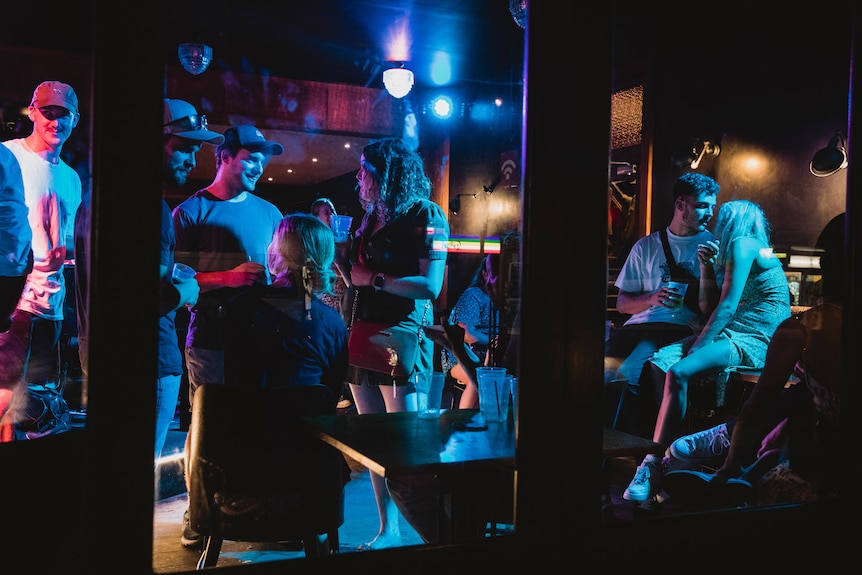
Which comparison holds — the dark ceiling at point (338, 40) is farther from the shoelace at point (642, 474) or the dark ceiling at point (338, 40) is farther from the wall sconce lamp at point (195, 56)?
the shoelace at point (642, 474)

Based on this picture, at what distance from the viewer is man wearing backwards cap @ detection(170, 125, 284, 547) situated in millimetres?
3109

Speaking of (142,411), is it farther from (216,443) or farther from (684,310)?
(684,310)

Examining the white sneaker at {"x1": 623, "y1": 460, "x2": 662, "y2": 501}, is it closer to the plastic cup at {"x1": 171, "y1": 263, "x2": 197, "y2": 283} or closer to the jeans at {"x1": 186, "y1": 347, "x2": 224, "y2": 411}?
the jeans at {"x1": 186, "y1": 347, "x2": 224, "y2": 411}

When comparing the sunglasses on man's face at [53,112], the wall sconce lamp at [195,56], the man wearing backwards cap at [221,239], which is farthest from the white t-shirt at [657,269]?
the sunglasses on man's face at [53,112]

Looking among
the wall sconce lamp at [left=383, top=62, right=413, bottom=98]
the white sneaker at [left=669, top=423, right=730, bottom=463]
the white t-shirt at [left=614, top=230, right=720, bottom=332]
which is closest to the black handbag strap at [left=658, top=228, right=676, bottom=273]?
the white t-shirt at [left=614, top=230, right=720, bottom=332]

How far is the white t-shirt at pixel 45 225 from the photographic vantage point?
150 inches

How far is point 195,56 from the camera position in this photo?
14.9ft

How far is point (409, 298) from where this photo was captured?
320cm

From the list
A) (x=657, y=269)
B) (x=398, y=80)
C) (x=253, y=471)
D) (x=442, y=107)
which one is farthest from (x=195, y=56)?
(x=253, y=471)

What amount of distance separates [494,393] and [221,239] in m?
1.56

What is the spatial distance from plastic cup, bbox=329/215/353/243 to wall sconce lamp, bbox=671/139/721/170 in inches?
110

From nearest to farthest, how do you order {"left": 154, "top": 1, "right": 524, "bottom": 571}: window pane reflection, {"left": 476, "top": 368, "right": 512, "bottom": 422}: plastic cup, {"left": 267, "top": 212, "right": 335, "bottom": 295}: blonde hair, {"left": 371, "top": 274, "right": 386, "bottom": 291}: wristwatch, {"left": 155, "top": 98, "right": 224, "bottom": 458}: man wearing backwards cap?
1. {"left": 155, "top": 98, "right": 224, "bottom": 458}: man wearing backwards cap
2. {"left": 476, "top": 368, "right": 512, "bottom": 422}: plastic cup
3. {"left": 267, "top": 212, "right": 335, "bottom": 295}: blonde hair
4. {"left": 371, "top": 274, "right": 386, "bottom": 291}: wristwatch
5. {"left": 154, "top": 1, "right": 524, "bottom": 571}: window pane reflection

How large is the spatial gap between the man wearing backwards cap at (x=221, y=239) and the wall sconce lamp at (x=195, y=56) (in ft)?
3.79

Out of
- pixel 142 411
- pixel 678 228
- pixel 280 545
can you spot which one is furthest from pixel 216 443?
pixel 678 228
